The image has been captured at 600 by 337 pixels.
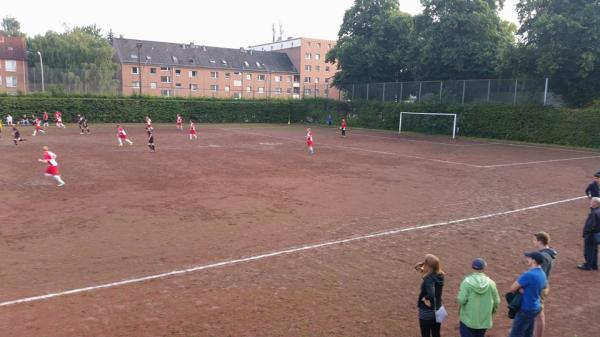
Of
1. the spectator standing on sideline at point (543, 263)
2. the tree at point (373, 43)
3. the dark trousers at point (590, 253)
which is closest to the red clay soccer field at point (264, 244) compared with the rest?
the dark trousers at point (590, 253)

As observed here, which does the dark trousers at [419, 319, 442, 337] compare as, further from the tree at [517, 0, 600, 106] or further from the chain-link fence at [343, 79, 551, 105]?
the chain-link fence at [343, 79, 551, 105]

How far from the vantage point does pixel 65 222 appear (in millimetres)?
11883

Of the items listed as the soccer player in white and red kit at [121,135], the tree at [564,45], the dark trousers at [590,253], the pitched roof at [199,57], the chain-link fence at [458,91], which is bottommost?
the dark trousers at [590,253]

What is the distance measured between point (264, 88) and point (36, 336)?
87.3 metres

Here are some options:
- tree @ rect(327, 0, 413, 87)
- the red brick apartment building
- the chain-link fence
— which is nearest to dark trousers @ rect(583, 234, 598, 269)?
the chain-link fence

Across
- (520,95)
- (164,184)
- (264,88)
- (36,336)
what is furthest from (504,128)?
(264,88)

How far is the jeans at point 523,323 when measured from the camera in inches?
229

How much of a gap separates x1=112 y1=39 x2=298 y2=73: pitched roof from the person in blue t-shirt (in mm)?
79909

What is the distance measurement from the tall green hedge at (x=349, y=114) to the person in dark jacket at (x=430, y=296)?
34.1 meters

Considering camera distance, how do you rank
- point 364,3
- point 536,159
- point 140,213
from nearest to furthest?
1. point 140,213
2. point 536,159
3. point 364,3

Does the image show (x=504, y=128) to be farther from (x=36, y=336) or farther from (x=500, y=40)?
(x=36, y=336)

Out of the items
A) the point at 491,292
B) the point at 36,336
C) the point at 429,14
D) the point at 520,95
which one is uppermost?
the point at 429,14

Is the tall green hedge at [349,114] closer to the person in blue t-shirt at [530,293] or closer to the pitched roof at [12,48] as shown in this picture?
the pitched roof at [12,48]

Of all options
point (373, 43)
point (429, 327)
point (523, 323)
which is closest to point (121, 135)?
point (429, 327)
